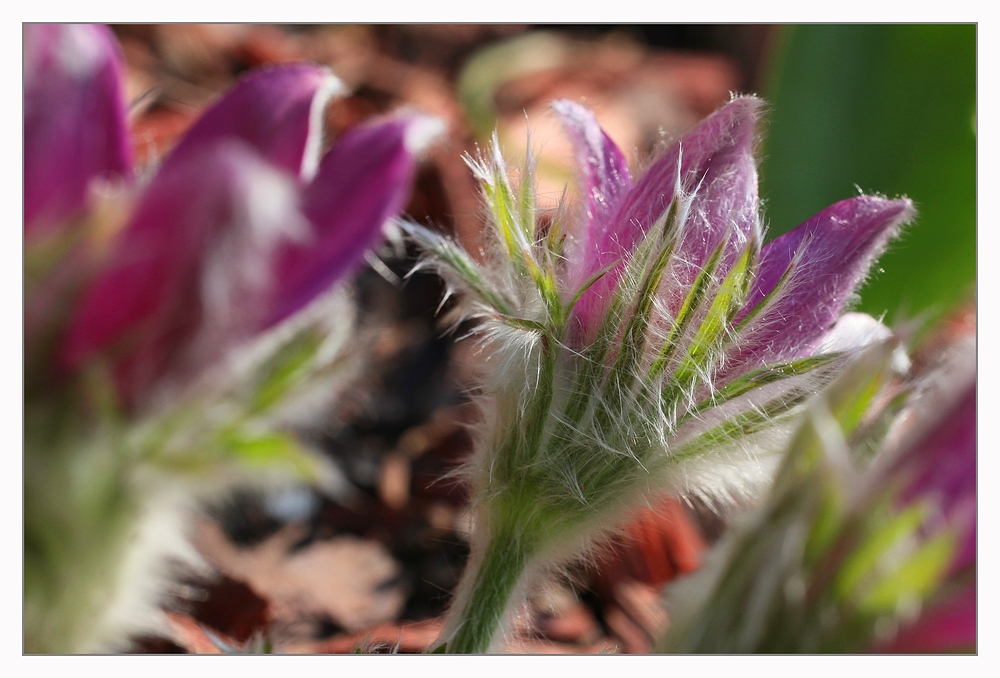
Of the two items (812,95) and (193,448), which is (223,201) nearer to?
(193,448)

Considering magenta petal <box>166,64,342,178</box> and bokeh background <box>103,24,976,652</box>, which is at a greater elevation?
magenta petal <box>166,64,342,178</box>

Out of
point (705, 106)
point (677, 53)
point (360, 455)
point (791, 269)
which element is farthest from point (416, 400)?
point (677, 53)

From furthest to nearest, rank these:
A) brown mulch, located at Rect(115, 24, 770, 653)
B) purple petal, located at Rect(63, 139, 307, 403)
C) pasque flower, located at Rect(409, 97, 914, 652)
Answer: brown mulch, located at Rect(115, 24, 770, 653) < pasque flower, located at Rect(409, 97, 914, 652) < purple petal, located at Rect(63, 139, 307, 403)

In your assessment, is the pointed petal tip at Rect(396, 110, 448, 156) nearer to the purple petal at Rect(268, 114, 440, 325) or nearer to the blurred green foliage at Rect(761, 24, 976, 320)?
the purple petal at Rect(268, 114, 440, 325)

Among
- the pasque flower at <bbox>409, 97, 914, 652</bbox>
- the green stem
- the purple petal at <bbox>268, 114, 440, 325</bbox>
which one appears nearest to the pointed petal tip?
the purple petal at <bbox>268, 114, 440, 325</bbox>

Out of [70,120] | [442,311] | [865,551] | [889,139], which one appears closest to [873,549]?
[865,551]
